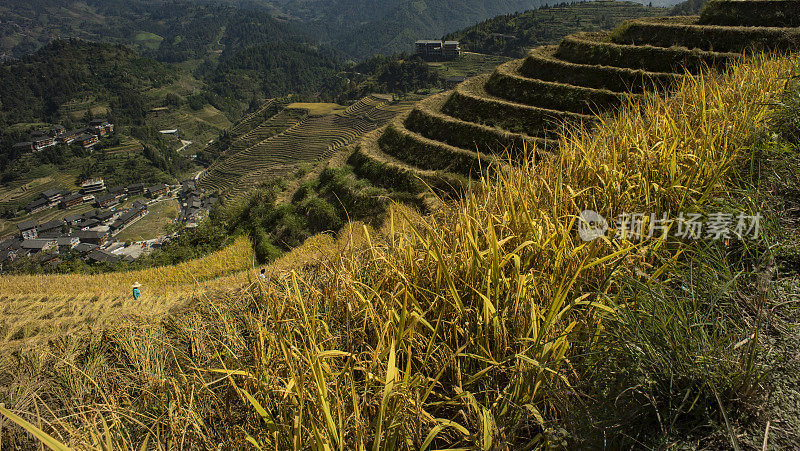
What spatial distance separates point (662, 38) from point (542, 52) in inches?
211

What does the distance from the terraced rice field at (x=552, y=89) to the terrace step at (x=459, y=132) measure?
0.05 metres

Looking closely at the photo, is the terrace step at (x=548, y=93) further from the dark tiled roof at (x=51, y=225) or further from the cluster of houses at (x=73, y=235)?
the dark tiled roof at (x=51, y=225)

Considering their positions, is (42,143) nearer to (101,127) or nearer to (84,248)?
(101,127)

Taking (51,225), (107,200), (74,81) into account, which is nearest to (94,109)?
(74,81)

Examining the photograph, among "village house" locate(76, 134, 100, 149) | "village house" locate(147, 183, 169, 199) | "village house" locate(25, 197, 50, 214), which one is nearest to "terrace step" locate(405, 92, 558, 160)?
"village house" locate(147, 183, 169, 199)

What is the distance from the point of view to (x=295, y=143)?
56.8 meters

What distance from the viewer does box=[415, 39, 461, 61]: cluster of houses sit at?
269 ft

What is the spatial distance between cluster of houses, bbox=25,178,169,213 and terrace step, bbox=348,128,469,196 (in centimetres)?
5986

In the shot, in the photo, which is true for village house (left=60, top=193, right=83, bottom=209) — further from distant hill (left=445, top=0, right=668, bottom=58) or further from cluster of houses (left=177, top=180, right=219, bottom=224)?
distant hill (left=445, top=0, right=668, bottom=58)

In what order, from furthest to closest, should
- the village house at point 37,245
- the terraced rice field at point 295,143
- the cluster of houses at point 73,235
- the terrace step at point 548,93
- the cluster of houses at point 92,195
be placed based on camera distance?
the cluster of houses at point 92,195 → the terraced rice field at point 295,143 → the village house at point 37,245 → the cluster of houses at point 73,235 → the terrace step at point 548,93

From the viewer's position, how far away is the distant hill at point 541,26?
79.6 m

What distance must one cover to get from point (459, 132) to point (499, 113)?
1889 mm

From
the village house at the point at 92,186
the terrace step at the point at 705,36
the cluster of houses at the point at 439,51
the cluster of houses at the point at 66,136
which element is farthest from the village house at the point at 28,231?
the cluster of houses at the point at 439,51

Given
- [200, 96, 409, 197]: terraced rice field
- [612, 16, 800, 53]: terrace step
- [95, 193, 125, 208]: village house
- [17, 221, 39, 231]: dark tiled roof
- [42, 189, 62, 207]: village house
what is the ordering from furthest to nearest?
[42, 189, 62, 207]: village house → [95, 193, 125, 208]: village house → [17, 221, 39, 231]: dark tiled roof → [200, 96, 409, 197]: terraced rice field → [612, 16, 800, 53]: terrace step
